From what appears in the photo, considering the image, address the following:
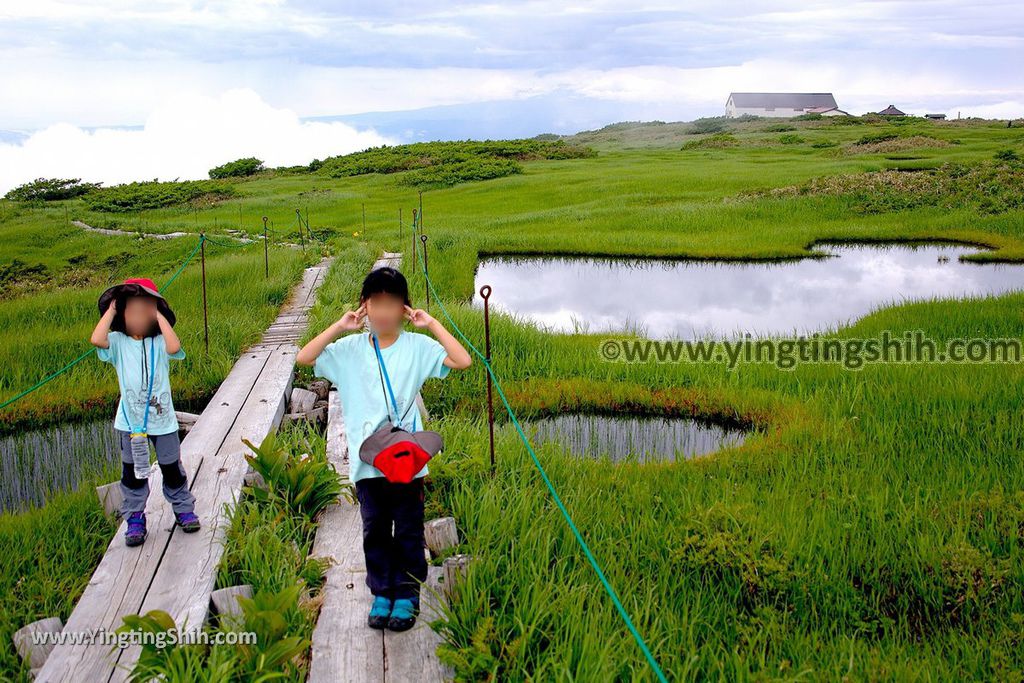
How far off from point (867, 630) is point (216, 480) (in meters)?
4.35

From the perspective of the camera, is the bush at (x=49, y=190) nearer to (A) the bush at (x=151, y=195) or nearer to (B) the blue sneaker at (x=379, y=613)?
(A) the bush at (x=151, y=195)

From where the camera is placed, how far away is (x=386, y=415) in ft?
12.7

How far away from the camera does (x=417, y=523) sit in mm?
3996

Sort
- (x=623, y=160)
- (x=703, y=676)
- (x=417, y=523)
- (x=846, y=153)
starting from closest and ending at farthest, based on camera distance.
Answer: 1. (x=703, y=676)
2. (x=417, y=523)
3. (x=846, y=153)
4. (x=623, y=160)

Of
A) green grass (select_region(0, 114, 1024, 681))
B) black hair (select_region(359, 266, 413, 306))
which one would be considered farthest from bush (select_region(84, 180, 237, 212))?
black hair (select_region(359, 266, 413, 306))

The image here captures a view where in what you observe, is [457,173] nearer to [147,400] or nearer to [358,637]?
[147,400]

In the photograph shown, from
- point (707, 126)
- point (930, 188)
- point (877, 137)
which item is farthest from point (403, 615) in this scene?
point (707, 126)

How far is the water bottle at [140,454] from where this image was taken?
4723 millimetres

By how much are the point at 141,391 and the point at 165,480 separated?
0.57 m

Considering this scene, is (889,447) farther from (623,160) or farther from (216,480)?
(623,160)

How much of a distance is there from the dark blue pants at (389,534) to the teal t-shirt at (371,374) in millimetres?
146

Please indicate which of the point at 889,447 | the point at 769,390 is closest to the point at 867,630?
the point at 889,447

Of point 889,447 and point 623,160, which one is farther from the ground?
point 623,160

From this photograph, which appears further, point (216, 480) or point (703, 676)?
point (216, 480)
